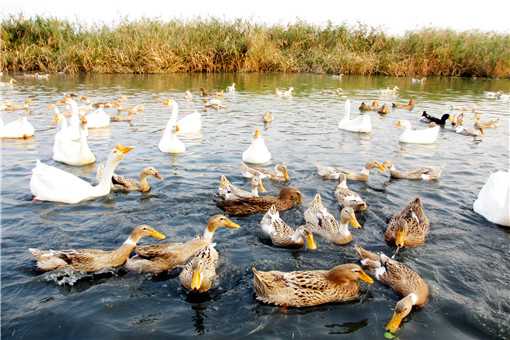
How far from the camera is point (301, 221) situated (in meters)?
7.33

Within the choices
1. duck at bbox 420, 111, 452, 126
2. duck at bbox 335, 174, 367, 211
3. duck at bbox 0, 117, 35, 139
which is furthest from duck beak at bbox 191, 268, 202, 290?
duck at bbox 420, 111, 452, 126

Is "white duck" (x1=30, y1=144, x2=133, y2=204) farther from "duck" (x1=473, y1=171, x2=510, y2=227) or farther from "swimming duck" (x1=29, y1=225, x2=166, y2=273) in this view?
"duck" (x1=473, y1=171, x2=510, y2=227)

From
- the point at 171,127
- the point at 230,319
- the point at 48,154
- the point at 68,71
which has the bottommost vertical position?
the point at 230,319

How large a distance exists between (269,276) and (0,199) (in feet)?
17.8

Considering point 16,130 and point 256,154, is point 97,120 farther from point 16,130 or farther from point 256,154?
point 256,154

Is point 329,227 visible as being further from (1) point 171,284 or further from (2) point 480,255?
(1) point 171,284

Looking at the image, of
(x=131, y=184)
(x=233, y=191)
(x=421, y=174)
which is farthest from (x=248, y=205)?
(x=421, y=174)

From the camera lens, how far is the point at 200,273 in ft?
15.8

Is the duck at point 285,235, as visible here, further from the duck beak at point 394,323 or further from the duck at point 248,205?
the duck beak at point 394,323

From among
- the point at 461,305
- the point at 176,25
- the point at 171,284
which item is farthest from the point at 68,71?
the point at 461,305

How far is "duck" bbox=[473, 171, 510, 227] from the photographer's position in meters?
7.06

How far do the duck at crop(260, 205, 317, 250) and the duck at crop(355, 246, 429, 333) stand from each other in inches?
27.7

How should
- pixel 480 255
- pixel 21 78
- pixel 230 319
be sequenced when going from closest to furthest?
1. pixel 230 319
2. pixel 480 255
3. pixel 21 78

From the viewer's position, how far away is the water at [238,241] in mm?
4496
